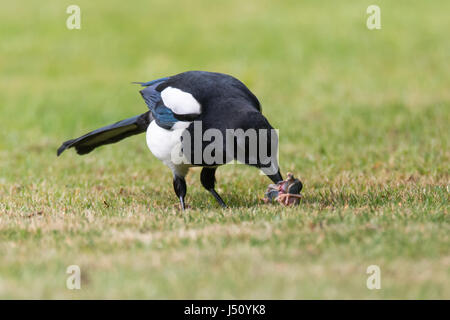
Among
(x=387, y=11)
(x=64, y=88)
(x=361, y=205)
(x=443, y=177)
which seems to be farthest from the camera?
(x=387, y=11)

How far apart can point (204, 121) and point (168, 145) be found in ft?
1.39

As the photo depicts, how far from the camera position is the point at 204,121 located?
5223 mm

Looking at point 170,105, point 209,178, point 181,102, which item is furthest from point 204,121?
point 209,178

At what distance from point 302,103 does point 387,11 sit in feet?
17.8

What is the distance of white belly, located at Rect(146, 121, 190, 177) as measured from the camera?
540 centimetres

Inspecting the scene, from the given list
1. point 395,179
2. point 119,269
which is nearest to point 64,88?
point 395,179

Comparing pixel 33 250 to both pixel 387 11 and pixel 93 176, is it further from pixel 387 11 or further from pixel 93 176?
pixel 387 11

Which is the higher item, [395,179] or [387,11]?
[387,11]

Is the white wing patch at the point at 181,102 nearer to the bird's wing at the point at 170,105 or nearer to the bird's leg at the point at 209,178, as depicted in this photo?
the bird's wing at the point at 170,105

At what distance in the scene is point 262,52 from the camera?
1440 centimetres

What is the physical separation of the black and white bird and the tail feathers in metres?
0.25

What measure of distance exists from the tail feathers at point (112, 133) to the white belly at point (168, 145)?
48 cm

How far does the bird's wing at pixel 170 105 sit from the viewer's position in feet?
17.4

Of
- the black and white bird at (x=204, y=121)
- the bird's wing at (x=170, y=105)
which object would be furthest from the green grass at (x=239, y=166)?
the bird's wing at (x=170, y=105)
